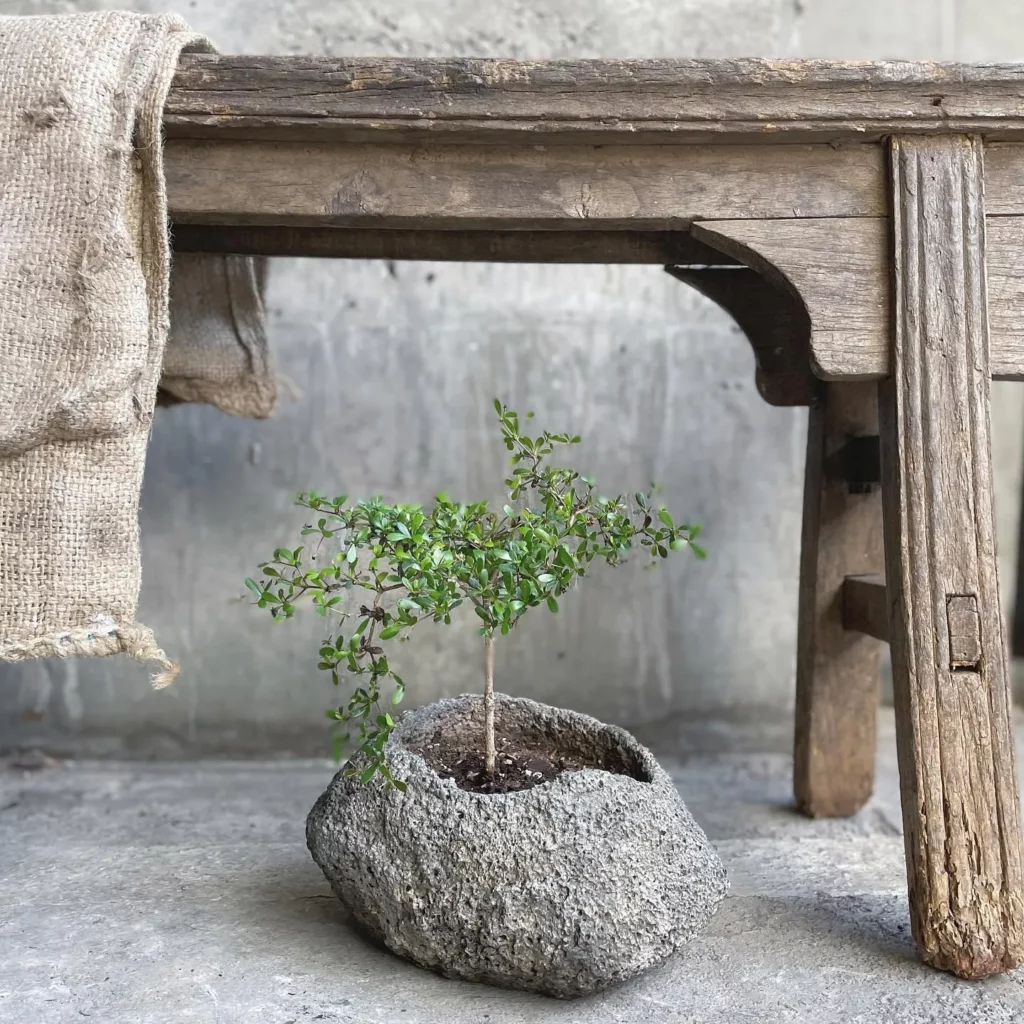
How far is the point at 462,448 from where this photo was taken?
2.32 metres

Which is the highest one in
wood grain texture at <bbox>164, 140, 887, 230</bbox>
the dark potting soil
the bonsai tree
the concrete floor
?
wood grain texture at <bbox>164, 140, 887, 230</bbox>

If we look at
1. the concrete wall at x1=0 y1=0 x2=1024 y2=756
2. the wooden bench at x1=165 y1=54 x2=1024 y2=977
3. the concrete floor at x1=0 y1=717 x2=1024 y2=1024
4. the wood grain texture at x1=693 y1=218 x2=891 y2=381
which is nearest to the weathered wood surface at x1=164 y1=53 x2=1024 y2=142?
the wooden bench at x1=165 y1=54 x2=1024 y2=977

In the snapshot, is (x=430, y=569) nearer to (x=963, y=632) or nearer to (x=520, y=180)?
(x=520, y=180)

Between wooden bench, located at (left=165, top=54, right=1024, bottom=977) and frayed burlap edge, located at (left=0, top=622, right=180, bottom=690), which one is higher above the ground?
wooden bench, located at (left=165, top=54, right=1024, bottom=977)

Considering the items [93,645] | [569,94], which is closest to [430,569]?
[93,645]

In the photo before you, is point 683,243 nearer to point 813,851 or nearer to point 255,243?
point 255,243

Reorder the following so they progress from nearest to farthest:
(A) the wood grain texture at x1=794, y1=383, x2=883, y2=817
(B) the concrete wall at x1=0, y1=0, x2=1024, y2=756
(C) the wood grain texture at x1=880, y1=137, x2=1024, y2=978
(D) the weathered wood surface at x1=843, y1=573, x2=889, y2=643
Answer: (C) the wood grain texture at x1=880, y1=137, x2=1024, y2=978 → (D) the weathered wood surface at x1=843, y1=573, x2=889, y2=643 → (A) the wood grain texture at x1=794, y1=383, x2=883, y2=817 → (B) the concrete wall at x1=0, y1=0, x2=1024, y2=756

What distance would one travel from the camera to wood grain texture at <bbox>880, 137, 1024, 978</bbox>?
1.25m

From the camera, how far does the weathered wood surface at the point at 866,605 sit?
1.65m

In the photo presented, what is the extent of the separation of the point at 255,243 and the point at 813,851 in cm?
153

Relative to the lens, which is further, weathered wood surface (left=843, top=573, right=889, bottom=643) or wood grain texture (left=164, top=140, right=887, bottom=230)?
weathered wood surface (left=843, top=573, right=889, bottom=643)

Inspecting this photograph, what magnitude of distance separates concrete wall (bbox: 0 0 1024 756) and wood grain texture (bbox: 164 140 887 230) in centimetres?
98

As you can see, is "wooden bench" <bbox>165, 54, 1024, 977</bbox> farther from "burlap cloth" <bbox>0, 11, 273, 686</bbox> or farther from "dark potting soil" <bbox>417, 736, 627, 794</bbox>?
"dark potting soil" <bbox>417, 736, 627, 794</bbox>

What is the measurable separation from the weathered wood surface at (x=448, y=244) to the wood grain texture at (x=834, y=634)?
1.34ft
